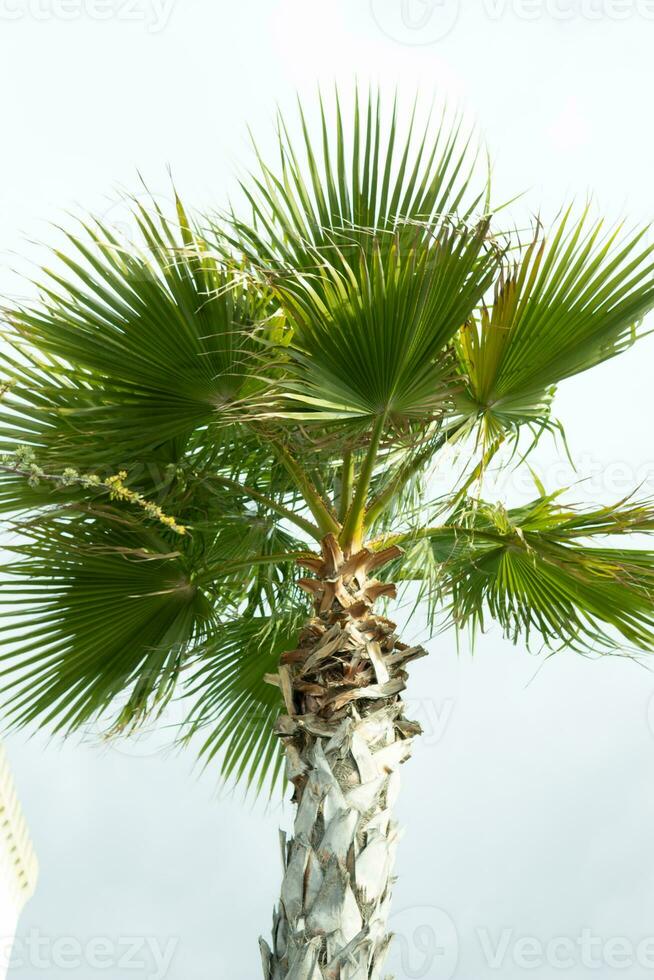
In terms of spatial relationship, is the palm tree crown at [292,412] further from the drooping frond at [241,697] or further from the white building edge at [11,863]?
the white building edge at [11,863]

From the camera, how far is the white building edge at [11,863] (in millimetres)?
5859

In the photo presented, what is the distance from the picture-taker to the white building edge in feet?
19.2

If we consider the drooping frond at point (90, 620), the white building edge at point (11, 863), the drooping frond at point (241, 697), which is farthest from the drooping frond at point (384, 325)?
the white building edge at point (11, 863)

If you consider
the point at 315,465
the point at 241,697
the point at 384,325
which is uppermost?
the point at 384,325

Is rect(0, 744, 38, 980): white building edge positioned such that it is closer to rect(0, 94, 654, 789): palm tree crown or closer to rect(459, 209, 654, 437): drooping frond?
rect(0, 94, 654, 789): palm tree crown

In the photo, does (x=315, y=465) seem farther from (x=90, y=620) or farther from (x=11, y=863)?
(x=11, y=863)

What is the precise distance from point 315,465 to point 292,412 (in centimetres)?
63

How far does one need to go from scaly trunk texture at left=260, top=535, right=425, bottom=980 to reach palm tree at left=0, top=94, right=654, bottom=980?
1cm

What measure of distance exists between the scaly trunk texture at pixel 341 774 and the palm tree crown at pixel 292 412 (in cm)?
26

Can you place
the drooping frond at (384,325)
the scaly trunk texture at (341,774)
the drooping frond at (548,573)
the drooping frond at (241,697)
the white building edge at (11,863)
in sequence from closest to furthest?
the scaly trunk texture at (341,774) → the drooping frond at (384,325) → the drooping frond at (548,573) → the drooping frond at (241,697) → the white building edge at (11,863)

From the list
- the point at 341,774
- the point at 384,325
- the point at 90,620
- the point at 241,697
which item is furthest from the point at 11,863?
the point at 384,325

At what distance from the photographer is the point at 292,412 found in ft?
12.8

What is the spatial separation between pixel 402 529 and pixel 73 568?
1.58 metres

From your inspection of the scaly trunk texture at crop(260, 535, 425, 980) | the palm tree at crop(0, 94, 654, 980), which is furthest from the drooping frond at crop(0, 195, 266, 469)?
the scaly trunk texture at crop(260, 535, 425, 980)
